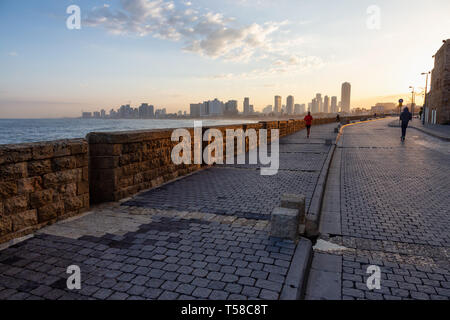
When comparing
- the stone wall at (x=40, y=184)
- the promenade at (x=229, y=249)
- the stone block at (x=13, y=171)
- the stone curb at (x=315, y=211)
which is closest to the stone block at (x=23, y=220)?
the stone wall at (x=40, y=184)

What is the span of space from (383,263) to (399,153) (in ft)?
41.7

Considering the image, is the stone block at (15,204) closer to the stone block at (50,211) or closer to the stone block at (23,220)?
the stone block at (23,220)

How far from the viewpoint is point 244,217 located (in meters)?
5.52

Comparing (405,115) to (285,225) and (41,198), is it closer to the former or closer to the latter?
(285,225)

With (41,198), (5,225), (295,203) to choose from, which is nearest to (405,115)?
(295,203)

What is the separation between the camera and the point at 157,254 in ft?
13.1

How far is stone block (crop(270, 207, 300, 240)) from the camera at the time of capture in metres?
4.39

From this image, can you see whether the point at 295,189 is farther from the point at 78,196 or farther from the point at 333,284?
the point at 78,196

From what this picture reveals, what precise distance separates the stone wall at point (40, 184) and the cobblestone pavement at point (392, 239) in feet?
13.6

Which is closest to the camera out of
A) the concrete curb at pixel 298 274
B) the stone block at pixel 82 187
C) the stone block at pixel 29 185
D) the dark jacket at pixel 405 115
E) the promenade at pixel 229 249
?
the concrete curb at pixel 298 274

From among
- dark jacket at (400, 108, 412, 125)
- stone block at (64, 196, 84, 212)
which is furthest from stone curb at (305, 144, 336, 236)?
dark jacket at (400, 108, 412, 125)

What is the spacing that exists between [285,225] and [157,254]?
1820 mm

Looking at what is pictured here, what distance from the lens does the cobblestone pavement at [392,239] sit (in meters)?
3.54
